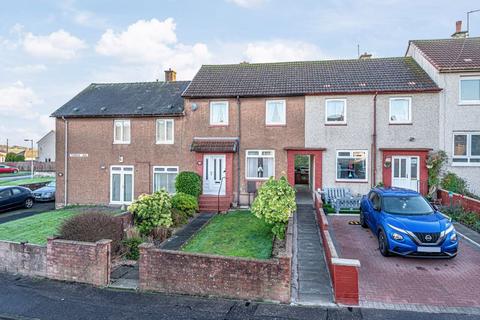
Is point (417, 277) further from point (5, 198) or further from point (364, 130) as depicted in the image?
point (5, 198)

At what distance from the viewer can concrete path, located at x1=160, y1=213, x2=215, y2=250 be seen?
31.7 ft

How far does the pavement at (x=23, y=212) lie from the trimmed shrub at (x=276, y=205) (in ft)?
43.8

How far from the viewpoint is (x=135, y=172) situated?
57.0 ft

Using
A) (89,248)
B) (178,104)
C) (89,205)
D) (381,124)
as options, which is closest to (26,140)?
(89,205)

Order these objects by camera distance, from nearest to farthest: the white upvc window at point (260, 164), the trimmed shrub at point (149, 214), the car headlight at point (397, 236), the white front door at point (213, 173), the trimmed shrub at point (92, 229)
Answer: the car headlight at point (397, 236) → the trimmed shrub at point (92, 229) → the trimmed shrub at point (149, 214) → the white upvc window at point (260, 164) → the white front door at point (213, 173)

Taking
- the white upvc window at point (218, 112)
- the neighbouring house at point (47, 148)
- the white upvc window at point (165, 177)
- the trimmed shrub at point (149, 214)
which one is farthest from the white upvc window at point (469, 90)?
the neighbouring house at point (47, 148)

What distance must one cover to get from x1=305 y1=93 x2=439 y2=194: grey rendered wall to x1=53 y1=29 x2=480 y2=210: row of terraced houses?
5cm

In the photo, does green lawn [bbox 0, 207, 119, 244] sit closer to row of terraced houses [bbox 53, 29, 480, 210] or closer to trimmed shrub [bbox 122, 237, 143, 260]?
trimmed shrub [bbox 122, 237, 143, 260]

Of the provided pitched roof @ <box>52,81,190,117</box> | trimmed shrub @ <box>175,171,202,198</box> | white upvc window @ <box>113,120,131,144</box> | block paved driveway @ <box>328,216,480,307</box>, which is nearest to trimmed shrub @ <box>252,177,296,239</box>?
block paved driveway @ <box>328,216,480,307</box>

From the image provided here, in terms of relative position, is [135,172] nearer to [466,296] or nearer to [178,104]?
[178,104]

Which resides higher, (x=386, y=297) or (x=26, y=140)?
(x=26, y=140)

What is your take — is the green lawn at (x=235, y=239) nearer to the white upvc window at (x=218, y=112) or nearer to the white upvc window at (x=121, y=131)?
the white upvc window at (x=218, y=112)

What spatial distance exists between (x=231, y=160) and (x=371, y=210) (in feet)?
26.4

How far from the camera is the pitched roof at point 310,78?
15531mm
